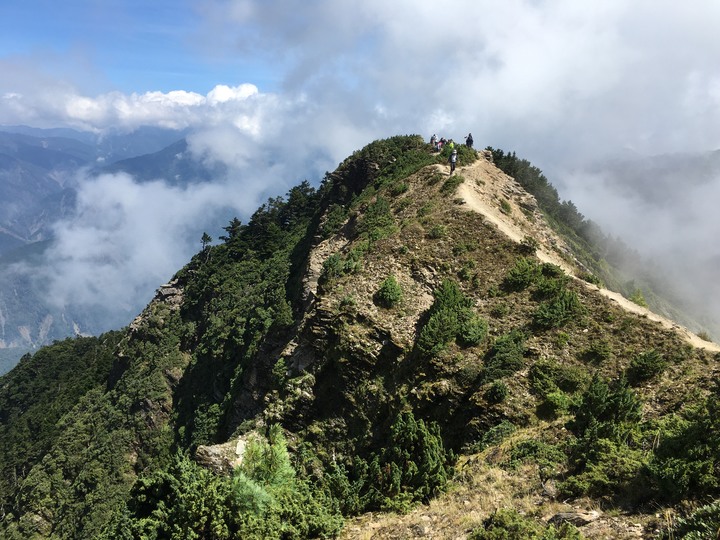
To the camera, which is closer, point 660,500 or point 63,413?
point 660,500

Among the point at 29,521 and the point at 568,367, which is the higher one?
the point at 568,367

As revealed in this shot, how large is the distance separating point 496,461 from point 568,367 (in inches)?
273

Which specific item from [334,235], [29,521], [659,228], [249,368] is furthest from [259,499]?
[659,228]

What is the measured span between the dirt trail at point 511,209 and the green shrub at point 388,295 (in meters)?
8.97

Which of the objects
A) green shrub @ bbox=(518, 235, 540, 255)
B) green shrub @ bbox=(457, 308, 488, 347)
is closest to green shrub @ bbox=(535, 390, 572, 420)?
green shrub @ bbox=(457, 308, 488, 347)

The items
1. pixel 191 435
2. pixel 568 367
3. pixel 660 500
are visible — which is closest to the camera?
pixel 660 500

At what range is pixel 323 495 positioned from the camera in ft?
53.7

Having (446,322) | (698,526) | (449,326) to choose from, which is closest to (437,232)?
(446,322)

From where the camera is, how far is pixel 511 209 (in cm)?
4097

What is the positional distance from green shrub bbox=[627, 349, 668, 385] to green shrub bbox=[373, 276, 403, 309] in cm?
1262

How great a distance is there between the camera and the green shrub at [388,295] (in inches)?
1097

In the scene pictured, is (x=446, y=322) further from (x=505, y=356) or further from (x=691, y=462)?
(x=691, y=462)

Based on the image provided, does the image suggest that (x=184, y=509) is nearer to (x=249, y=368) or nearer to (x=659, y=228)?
(x=249, y=368)

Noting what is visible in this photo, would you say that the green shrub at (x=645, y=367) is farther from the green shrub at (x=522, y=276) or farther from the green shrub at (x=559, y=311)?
the green shrub at (x=522, y=276)
